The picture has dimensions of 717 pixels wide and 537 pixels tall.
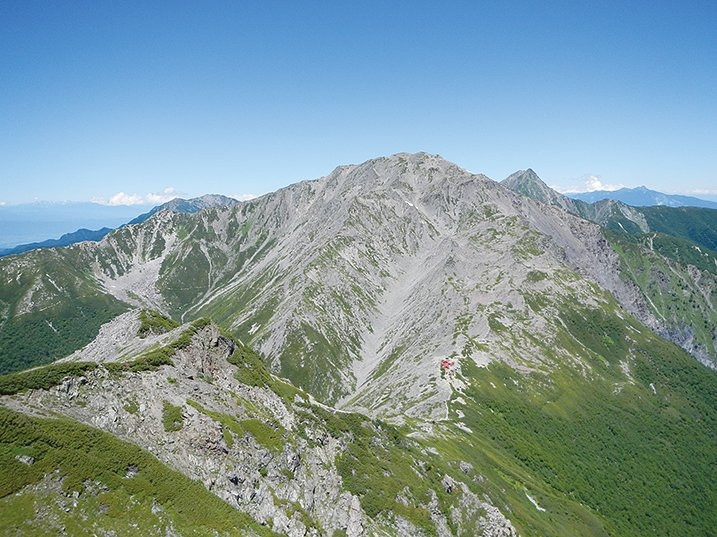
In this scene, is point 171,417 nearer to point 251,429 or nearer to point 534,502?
point 251,429

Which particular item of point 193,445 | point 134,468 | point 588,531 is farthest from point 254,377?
point 588,531

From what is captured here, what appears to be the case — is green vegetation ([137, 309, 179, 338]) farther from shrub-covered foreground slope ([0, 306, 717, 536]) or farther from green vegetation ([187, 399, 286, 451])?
green vegetation ([187, 399, 286, 451])

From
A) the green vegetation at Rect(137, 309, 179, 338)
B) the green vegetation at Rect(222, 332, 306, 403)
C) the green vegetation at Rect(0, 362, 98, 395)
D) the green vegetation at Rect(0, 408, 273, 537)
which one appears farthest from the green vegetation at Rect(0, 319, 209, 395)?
the green vegetation at Rect(137, 309, 179, 338)

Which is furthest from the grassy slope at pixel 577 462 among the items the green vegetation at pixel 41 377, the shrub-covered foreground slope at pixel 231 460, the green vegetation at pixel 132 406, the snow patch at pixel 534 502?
the green vegetation at pixel 41 377

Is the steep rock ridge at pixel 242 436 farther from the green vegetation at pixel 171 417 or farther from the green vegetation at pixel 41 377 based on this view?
the green vegetation at pixel 41 377

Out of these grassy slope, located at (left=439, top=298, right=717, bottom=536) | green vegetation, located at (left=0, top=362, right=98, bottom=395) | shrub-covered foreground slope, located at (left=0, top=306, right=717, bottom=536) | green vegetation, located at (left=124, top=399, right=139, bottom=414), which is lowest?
grassy slope, located at (left=439, top=298, right=717, bottom=536)

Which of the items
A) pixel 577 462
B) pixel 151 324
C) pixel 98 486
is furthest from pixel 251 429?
pixel 577 462

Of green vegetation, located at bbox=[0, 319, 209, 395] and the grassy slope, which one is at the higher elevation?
green vegetation, located at bbox=[0, 319, 209, 395]
